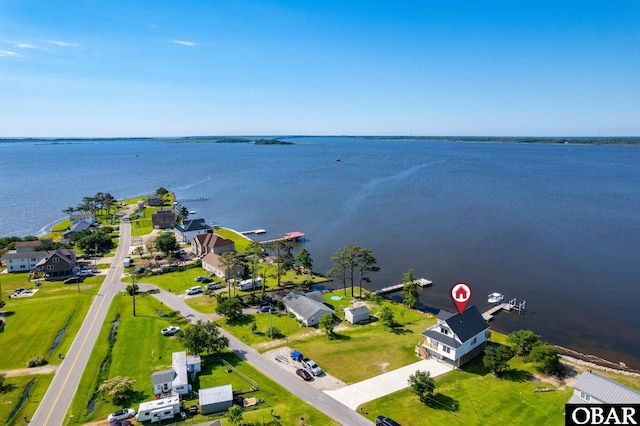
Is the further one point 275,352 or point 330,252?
point 330,252

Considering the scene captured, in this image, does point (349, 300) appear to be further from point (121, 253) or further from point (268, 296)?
point (121, 253)

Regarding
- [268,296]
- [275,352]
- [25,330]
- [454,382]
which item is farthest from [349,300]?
[25,330]

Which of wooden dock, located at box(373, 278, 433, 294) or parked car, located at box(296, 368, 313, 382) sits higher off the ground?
parked car, located at box(296, 368, 313, 382)

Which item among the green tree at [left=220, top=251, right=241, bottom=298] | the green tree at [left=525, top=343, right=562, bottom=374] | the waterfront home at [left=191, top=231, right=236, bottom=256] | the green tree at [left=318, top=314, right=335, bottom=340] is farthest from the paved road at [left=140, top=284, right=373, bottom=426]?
the waterfront home at [left=191, top=231, right=236, bottom=256]

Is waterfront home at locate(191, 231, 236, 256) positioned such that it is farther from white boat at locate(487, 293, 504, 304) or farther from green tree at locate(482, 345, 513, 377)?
green tree at locate(482, 345, 513, 377)

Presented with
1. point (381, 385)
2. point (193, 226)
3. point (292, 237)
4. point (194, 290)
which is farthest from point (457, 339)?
point (193, 226)

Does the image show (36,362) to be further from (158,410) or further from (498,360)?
(498,360)
